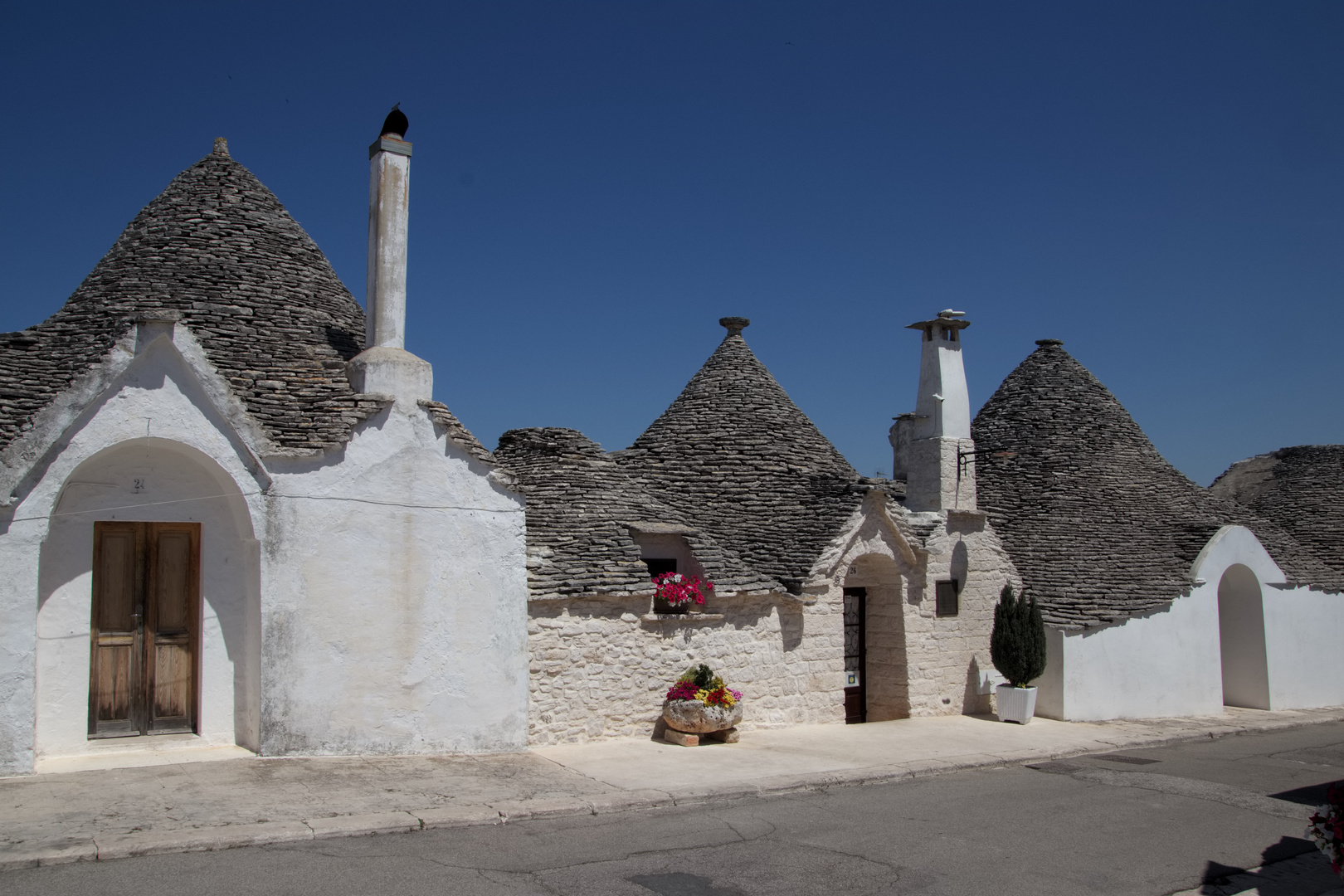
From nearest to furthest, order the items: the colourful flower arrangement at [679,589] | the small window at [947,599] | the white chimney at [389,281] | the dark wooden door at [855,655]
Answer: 1. the white chimney at [389,281]
2. the colourful flower arrangement at [679,589]
3. the dark wooden door at [855,655]
4. the small window at [947,599]

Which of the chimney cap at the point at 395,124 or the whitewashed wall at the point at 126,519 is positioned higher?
the chimney cap at the point at 395,124

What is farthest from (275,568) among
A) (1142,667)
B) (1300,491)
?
(1300,491)

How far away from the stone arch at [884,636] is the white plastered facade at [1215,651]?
257 centimetres

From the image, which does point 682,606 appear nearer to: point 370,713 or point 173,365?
point 370,713

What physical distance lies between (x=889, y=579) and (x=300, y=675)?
358 inches

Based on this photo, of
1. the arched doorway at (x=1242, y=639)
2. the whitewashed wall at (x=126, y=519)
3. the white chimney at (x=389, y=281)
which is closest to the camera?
the whitewashed wall at (x=126, y=519)

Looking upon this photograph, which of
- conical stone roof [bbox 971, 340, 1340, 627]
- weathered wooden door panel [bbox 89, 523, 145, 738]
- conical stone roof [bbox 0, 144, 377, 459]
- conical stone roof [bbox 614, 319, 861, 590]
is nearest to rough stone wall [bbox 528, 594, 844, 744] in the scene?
conical stone roof [bbox 614, 319, 861, 590]

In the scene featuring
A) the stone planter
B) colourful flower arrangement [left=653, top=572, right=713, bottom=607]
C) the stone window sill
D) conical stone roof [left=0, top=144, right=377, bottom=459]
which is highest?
conical stone roof [left=0, top=144, right=377, bottom=459]

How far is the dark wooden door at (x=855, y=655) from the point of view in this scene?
52.5 ft

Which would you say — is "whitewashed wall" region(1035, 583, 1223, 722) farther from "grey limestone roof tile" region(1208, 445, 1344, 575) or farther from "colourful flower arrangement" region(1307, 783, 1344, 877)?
"colourful flower arrangement" region(1307, 783, 1344, 877)

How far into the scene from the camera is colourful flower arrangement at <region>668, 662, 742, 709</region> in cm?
1259

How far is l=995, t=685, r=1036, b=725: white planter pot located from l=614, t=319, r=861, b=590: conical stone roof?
12.4ft

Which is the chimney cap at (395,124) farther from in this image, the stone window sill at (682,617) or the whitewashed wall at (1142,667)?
the whitewashed wall at (1142,667)

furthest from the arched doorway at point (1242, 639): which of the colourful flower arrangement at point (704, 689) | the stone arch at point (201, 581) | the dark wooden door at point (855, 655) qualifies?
the stone arch at point (201, 581)
